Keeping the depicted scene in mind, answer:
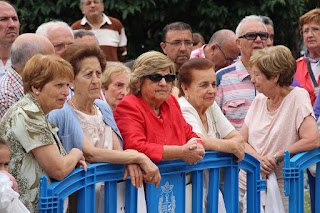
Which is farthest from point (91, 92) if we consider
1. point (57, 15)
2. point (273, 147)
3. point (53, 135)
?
point (57, 15)

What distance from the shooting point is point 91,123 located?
13.3ft

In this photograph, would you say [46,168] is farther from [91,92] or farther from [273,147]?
[273,147]

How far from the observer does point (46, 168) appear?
135 inches

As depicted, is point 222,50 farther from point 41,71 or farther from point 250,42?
point 41,71

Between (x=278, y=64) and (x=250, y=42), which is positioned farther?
(x=250, y=42)

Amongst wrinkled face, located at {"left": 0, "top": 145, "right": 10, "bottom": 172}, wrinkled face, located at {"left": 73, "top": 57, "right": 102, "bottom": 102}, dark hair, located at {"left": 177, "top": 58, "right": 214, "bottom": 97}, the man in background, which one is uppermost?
the man in background

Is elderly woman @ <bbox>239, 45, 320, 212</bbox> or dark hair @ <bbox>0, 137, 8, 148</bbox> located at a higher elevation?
elderly woman @ <bbox>239, 45, 320, 212</bbox>

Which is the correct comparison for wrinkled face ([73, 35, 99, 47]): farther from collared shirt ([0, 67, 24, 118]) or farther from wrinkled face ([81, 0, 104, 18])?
wrinkled face ([81, 0, 104, 18])

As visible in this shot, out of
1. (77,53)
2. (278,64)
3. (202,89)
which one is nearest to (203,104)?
(202,89)

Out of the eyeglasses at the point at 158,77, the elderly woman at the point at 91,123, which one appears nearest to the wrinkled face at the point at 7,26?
the elderly woman at the point at 91,123

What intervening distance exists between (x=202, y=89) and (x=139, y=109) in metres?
0.76

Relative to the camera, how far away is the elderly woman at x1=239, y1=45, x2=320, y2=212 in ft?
16.9

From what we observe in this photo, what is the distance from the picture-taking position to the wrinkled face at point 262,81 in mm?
5285

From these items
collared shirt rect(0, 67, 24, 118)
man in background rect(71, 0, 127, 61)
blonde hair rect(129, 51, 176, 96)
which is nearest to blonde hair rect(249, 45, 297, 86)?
blonde hair rect(129, 51, 176, 96)
